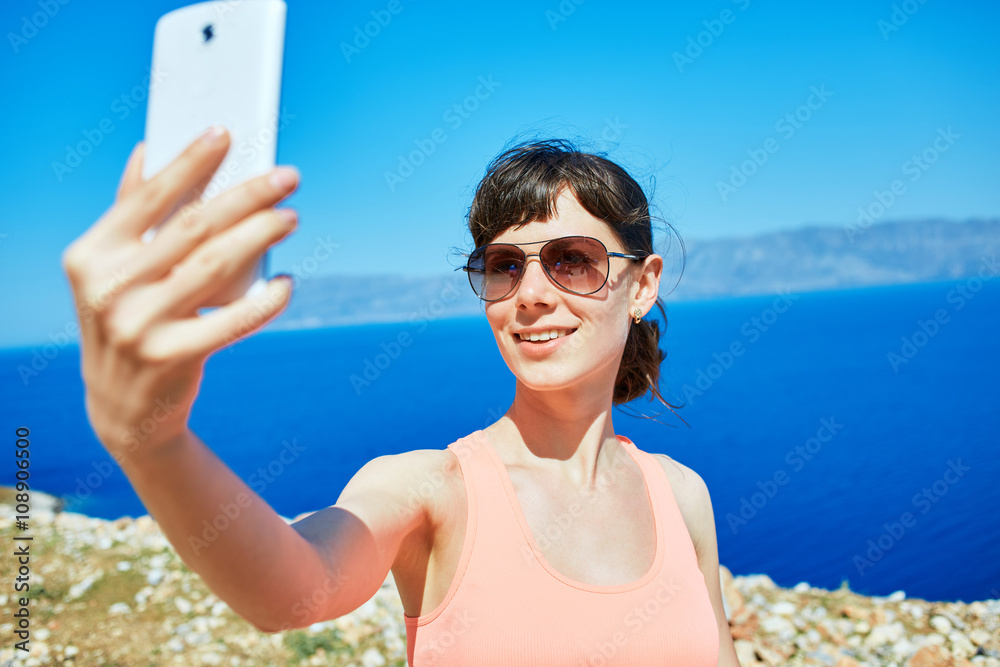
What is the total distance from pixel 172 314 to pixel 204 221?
0.48ft

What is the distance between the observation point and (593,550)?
95.1 inches

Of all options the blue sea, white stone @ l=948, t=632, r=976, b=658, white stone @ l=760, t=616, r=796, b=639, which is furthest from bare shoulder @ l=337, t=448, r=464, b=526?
white stone @ l=948, t=632, r=976, b=658

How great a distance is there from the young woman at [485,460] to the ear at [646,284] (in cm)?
1

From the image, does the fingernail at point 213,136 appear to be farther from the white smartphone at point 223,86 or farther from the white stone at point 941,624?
the white stone at point 941,624

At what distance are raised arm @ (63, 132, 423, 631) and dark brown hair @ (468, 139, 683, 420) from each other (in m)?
1.75

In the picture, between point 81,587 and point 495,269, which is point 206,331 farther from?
point 81,587

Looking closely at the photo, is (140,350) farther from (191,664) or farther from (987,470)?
(987,470)

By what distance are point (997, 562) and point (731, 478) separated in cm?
819

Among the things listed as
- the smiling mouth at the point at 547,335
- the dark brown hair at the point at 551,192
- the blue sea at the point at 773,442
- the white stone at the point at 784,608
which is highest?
the blue sea at the point at 773,442

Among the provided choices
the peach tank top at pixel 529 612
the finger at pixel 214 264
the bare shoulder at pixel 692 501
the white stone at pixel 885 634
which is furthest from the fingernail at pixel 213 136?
the white stone at pixel 885 634

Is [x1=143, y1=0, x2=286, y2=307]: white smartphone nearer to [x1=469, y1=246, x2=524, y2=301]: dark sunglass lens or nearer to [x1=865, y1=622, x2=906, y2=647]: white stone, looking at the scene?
[x1=469, y1=246, x2=524, y2=301]: dark sunglass lens

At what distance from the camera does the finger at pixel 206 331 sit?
91 cm

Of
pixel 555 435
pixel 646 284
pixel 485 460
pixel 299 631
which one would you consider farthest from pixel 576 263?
pixel 299 631

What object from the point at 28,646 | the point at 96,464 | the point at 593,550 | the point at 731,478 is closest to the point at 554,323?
the point at 593,550
